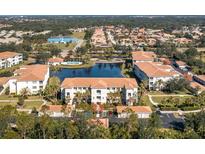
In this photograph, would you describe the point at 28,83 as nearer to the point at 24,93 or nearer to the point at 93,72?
the point at 24,93

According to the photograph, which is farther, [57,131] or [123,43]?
[123,43]

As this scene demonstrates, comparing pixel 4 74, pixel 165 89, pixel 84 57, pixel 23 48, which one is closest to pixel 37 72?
pixel 4 74

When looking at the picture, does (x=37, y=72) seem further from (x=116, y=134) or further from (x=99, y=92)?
(x=116, y=134)

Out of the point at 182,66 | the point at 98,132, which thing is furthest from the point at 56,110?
the point at 182,66

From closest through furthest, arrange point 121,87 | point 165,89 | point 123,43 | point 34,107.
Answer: point 34,107, point 121,87, point 165,89, point 123,43

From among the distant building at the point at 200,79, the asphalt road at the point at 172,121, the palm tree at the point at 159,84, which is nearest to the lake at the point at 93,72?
the palm tree at the point at 159,84

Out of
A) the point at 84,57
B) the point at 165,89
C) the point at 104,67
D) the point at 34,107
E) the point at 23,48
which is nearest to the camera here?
the point at 34,107
